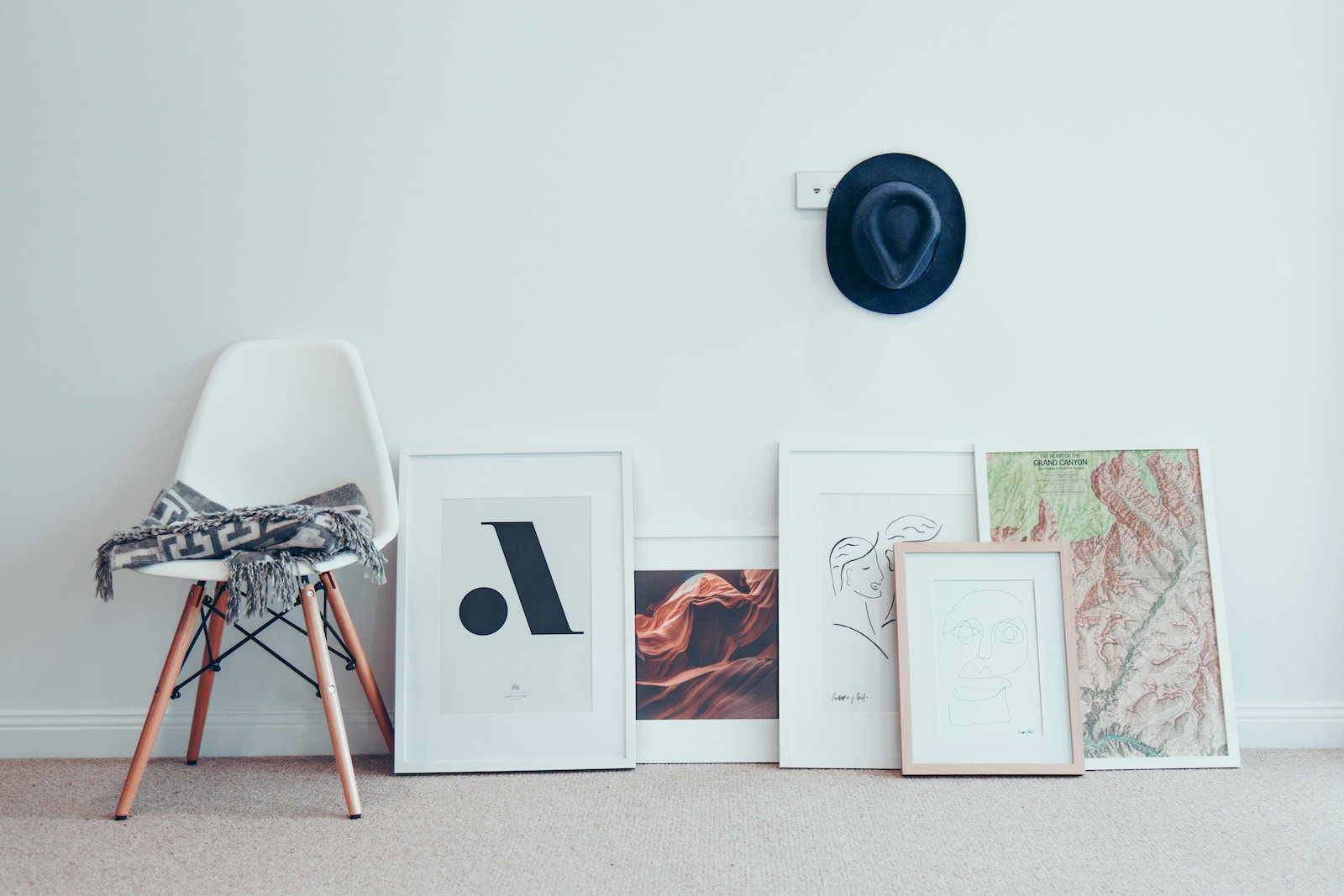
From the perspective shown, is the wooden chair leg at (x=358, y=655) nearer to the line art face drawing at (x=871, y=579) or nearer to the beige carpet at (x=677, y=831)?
the beige carpet at (x=677, y=831)

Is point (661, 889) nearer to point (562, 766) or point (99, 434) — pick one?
point (562, 766)

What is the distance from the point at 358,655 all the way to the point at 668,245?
1.07 m

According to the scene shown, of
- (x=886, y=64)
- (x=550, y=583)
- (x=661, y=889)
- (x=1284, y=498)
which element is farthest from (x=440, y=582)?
(x=1284, y=498)

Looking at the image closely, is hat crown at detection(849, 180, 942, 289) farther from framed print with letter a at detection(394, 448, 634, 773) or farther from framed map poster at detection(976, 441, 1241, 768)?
framed print with letter a at detection(394, 448, 634, 773)

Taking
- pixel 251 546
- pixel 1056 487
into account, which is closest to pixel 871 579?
pixel 1056 487

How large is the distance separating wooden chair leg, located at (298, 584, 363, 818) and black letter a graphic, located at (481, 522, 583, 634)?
0.40 meters

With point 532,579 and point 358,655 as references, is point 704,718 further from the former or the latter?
point 358,655

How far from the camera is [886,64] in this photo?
1.76 metres

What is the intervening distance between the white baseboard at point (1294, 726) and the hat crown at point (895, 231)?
3.90 ft

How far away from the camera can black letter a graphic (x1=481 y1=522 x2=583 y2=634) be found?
5.56 ft

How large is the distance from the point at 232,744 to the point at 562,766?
0.75 meters

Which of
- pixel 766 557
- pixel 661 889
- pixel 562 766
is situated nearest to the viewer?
pixel 661 889

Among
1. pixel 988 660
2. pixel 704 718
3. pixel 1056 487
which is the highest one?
pixel 1056 487

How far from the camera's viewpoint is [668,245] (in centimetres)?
178
